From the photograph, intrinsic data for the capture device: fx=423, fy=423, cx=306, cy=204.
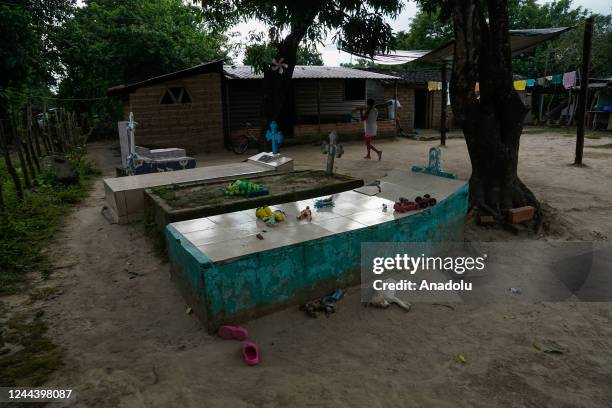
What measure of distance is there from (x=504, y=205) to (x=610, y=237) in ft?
4.18

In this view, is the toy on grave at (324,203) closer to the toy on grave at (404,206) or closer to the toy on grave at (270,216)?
the toy on grave at (270,216)

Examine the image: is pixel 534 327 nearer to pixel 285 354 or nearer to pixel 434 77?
pixel 285 354

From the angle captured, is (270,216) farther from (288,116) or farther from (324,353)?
(288,116)

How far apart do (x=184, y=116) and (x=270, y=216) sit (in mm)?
11401

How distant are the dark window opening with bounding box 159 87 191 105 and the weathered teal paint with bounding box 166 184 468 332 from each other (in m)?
11.2

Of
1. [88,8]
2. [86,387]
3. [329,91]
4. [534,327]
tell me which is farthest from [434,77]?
[86,387]

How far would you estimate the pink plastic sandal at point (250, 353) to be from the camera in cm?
294

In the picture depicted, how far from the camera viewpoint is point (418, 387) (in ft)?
8.86

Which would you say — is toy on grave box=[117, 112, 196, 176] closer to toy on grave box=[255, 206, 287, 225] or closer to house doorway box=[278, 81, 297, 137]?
toy on grave box=[255, 206, 287, 225]

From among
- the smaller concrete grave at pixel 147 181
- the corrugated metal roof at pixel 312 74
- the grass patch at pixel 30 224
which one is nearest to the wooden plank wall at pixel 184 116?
the corrugated metal roof at pixel 312 74

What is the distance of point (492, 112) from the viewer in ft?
19.3

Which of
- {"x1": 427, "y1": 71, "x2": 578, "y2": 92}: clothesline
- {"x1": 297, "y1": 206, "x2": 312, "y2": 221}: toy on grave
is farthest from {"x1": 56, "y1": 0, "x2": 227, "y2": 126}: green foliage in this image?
{"x1": 297, "y1": 206, "x2": 312, "y2": 221}: toy on grave

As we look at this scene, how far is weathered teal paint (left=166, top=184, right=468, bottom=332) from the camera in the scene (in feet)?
10.8

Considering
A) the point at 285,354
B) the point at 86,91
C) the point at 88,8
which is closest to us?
the point at 285,354
